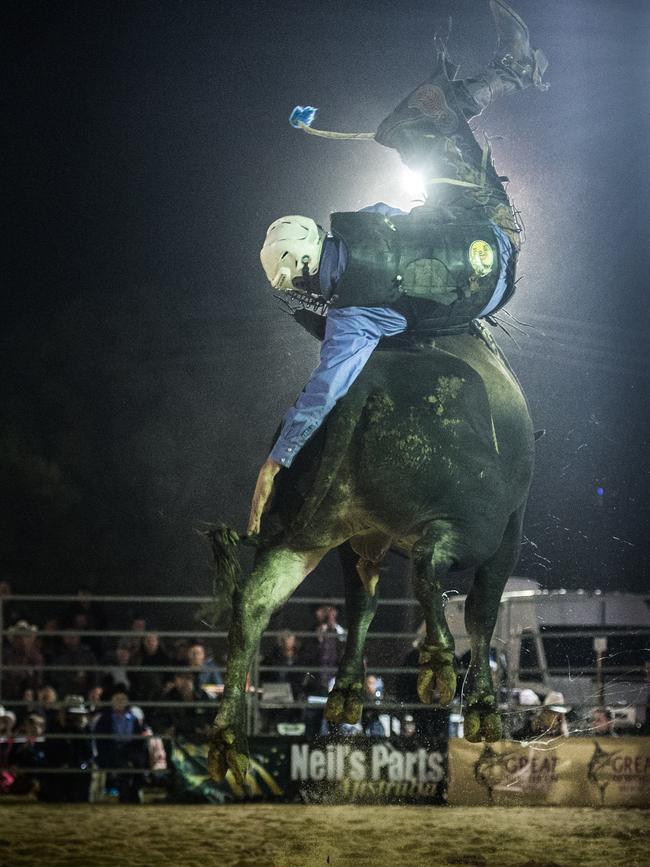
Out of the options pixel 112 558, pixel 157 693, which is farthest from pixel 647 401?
pixel 112 558

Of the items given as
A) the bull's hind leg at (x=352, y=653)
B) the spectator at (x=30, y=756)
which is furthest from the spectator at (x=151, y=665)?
the bull's hind leg at (x=352, y=653)

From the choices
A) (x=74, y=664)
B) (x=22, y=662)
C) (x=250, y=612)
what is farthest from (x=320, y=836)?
(x=22, y=662)

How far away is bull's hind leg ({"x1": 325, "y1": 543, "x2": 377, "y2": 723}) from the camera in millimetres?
4414

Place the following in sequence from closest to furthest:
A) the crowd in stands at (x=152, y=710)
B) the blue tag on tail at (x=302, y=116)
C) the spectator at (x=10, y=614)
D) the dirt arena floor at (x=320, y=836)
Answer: the blue tag on tail at (x=302, y=116), the dirt arena floor at (x=320, y=836), the crowd in stands at (x=152, y=710), the spectator at (x=10, y=614)

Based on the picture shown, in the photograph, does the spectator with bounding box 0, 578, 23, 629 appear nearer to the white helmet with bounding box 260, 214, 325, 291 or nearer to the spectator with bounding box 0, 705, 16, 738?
the spectator with bounding box 0, 705, 16, 738

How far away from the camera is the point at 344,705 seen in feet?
14.5

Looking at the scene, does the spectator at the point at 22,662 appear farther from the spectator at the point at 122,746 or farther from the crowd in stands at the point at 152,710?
the spectator at the point at 122,746

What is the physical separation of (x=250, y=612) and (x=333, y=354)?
895mm

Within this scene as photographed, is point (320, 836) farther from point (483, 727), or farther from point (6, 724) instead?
point (6, 724)

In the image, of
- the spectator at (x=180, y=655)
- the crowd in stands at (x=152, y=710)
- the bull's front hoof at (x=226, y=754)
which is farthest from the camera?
the spectator at (x=180, y=655)

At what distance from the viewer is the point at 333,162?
5.64 meters

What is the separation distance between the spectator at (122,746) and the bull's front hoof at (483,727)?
12.1 ft

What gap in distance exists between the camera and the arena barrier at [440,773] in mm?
6781

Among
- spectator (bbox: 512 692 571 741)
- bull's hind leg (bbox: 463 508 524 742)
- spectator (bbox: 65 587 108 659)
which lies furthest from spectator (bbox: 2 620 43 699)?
bull's hind leg (bbox: 463 508 524 742)
